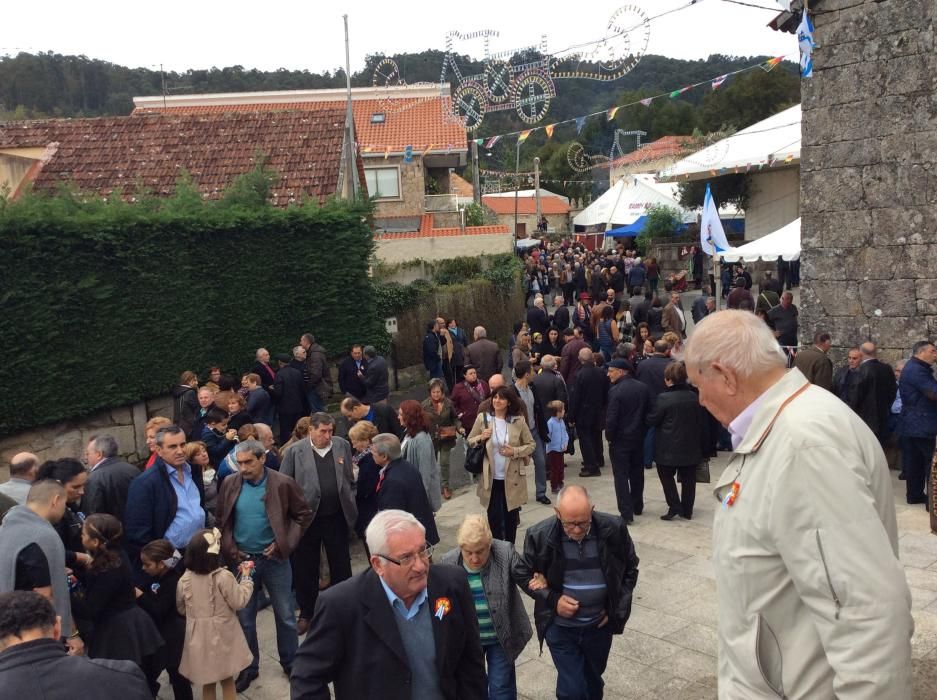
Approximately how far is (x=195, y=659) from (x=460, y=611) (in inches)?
103

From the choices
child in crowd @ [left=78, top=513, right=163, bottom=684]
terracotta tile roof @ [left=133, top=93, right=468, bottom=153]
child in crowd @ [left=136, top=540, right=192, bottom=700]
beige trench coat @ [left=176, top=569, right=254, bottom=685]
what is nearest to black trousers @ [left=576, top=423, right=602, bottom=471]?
beige trench coat @ [left=176, top=569, right=254, bottom=685]

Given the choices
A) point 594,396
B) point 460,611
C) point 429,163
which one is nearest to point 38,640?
point 460,611

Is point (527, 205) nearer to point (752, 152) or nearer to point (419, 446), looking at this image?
point (752, 152)

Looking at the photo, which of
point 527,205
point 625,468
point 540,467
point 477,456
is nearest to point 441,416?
point 540,467


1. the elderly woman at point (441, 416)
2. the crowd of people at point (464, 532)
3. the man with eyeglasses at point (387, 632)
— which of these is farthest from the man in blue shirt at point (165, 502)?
the elderly woman at point (441, 416)

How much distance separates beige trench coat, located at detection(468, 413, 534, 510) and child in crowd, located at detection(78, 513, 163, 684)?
3.54 metres

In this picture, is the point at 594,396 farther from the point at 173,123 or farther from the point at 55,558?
the point at 173,123

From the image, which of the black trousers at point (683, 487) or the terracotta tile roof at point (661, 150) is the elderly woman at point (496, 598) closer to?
the black trousers at point (683, 487)

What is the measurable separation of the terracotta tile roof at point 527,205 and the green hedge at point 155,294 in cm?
3555

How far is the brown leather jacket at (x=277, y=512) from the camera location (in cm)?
600

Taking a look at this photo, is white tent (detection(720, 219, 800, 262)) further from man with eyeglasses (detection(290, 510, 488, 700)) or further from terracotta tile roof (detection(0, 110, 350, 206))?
man with eyeglasses (detection(290, 510, 488, 700))

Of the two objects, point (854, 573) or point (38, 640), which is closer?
point (854, 573)

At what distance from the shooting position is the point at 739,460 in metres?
2.20

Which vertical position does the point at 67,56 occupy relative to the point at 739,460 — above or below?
A: above
